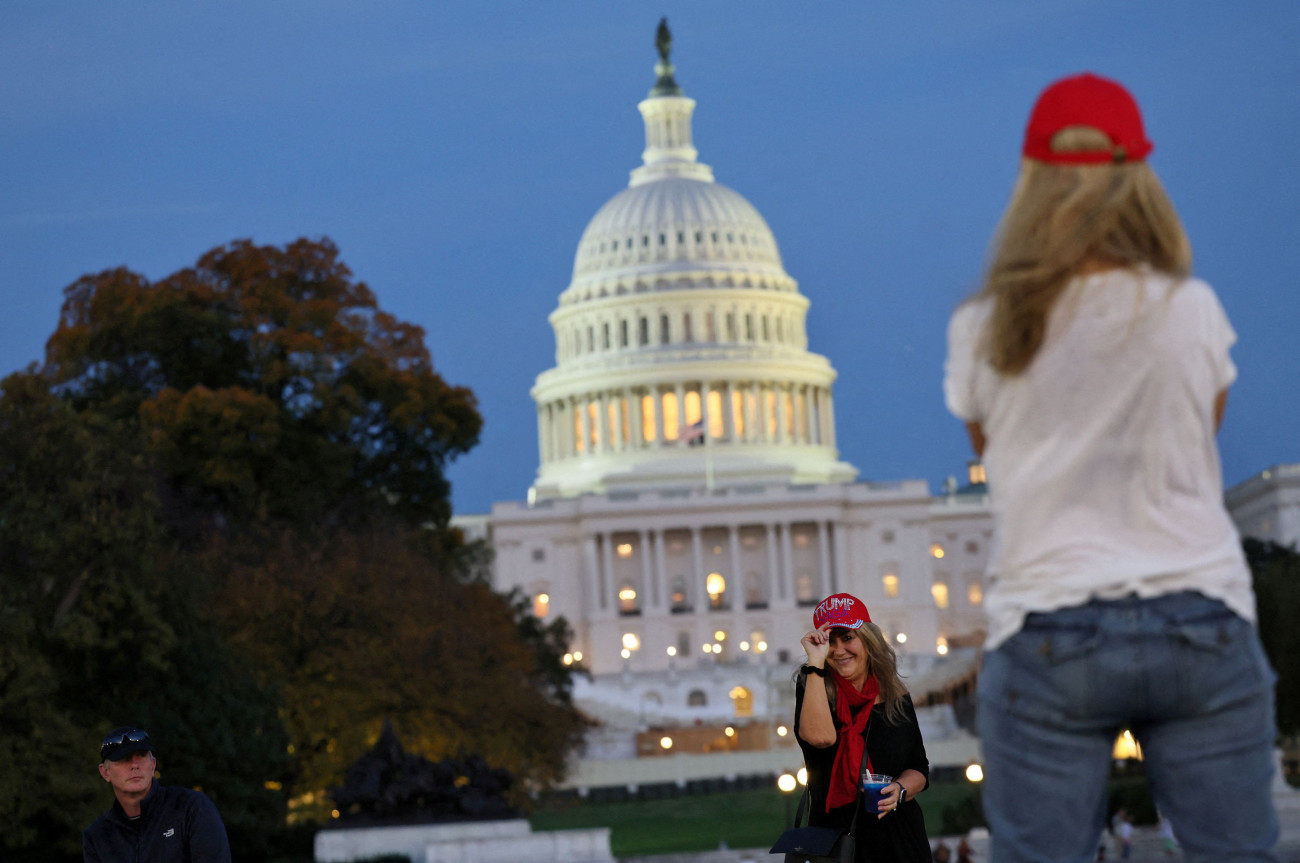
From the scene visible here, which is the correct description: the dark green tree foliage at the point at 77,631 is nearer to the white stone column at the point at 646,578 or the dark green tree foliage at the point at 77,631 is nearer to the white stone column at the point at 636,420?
the white stone column at the point at 646,578

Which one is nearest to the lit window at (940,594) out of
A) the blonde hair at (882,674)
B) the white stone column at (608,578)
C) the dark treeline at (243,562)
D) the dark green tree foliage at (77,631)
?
the white stone column at (608,578)

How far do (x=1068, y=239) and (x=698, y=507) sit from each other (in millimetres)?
134568

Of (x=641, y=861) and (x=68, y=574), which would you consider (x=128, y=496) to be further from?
(x=641, y=861)

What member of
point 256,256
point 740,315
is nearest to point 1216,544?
point 256,256

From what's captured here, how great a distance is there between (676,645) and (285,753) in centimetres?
8706

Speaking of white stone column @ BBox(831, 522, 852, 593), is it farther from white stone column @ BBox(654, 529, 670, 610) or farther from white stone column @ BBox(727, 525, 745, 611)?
white stone column @ BBox(654, 529, 670, 610)

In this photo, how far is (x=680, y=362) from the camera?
154 m

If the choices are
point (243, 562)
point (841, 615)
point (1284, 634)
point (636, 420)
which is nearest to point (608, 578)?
point (636, 420)

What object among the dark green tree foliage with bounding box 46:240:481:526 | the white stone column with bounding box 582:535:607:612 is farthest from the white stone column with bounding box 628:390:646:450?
the dark green tree foliage with bounding box 46:240:481:526

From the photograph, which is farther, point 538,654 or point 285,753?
point 538,654

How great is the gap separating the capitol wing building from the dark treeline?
41.8 metres

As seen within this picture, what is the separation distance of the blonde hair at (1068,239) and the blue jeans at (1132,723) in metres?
0.71

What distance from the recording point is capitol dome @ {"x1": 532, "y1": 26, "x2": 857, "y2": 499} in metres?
154

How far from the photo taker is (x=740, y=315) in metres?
158
